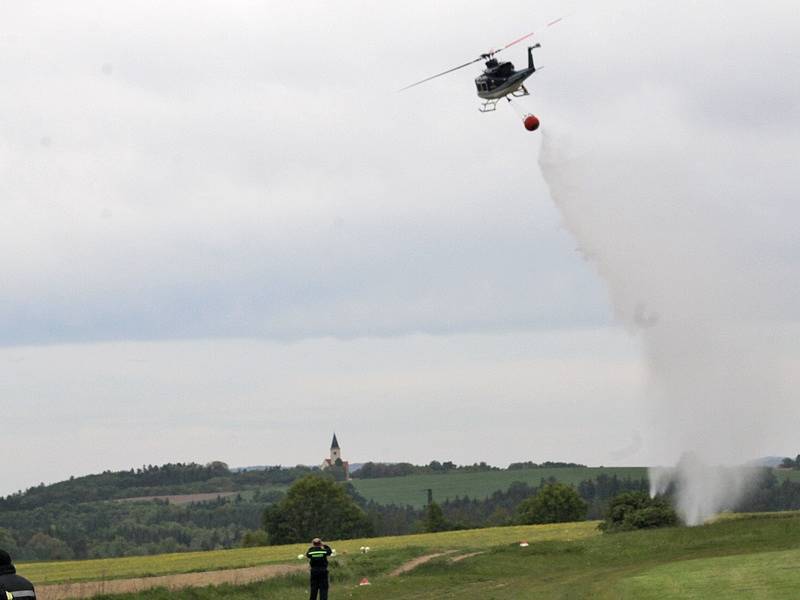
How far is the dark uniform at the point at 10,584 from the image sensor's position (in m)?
16.3

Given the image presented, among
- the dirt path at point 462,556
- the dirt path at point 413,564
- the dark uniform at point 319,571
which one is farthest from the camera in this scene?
the dirt path at point 462,556

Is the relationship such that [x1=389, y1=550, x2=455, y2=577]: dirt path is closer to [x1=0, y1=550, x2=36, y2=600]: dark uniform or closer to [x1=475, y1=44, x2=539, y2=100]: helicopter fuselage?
[x1=475, y1=44, x2=539, y2=100]: helicopter fuselage

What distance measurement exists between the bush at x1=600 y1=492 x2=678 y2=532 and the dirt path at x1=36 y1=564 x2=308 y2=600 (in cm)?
1738

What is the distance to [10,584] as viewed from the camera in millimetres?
16422

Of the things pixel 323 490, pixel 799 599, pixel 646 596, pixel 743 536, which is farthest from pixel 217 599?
pixel 323 490

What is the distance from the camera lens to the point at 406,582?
4222 cm

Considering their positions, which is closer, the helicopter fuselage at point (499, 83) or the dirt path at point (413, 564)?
the dirt path at point (413, 564)

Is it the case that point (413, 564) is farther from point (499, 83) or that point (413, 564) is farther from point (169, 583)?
point (499, 83)

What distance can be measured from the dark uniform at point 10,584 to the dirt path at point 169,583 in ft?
66.3

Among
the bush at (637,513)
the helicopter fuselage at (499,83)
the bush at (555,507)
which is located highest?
the helicopter fuselage at (499,83)

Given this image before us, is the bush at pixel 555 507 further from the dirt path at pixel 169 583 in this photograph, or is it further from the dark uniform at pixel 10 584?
the dark uniform at pixel 10 584

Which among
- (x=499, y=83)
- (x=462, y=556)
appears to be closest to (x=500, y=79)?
(x=499, y=83)

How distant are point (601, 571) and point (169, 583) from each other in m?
14.6

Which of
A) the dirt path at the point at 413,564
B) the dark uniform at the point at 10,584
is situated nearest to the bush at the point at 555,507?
the dirt path at the point at 413,564
